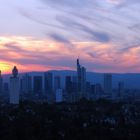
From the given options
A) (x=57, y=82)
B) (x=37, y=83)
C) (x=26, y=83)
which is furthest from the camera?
(x=26, y=83)

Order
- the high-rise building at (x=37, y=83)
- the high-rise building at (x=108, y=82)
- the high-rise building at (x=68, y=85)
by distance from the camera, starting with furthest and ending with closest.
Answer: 1. the high-rise building at (x=108, y=82)
2. the high-rise building at (x=37, y=83)
3. the high-rise building at (x=68, y=85)

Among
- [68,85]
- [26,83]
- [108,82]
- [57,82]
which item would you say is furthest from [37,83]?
[108,82]

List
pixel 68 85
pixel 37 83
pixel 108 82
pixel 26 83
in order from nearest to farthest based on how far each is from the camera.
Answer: pixel 68 85, pixel 37 83, pixel 26 83, pixel 108 82

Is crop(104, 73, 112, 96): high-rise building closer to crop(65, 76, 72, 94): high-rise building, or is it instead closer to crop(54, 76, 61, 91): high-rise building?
crop(54, 76, 61, 91): high-rise building

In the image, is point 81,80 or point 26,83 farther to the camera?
point 26,83

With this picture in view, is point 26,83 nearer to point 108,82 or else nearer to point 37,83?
point 37,83

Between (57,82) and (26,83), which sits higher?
(57,82)

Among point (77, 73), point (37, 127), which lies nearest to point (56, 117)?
point (37, 127)

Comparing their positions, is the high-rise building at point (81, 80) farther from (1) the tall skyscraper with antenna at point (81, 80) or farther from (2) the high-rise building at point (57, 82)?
(2) the high-rise building at point (57, 82)

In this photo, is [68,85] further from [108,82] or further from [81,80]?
[108,82]

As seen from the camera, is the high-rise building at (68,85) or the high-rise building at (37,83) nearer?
the high-rise building at (68,85)

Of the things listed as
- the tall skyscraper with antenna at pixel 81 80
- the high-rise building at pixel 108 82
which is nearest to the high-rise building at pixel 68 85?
the tall skyscraper with antenna at pixel 81 80

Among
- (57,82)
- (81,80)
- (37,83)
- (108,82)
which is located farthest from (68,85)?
(108,82)
